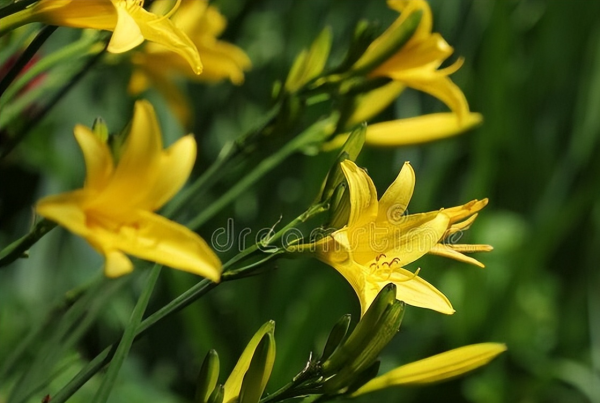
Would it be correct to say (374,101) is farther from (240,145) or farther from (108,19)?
(108,19)

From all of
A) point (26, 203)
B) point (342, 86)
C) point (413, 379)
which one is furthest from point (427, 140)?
point (26, 203)

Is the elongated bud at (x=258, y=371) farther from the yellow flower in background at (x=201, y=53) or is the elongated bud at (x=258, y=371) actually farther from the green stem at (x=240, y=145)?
the yellow flower in background at (x=201, y=53)

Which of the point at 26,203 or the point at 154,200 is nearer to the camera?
the point at 154,200

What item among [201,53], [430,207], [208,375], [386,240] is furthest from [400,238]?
[430,207]

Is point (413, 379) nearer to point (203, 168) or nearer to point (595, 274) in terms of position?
point (203, 168)

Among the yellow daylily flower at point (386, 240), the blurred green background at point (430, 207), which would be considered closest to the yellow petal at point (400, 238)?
the yellow daylily flower at point (386, 240)

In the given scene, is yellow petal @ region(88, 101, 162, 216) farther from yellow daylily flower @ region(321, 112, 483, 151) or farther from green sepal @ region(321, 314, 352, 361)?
yellow daylily flower @ region(321, 112, 483, 151)
